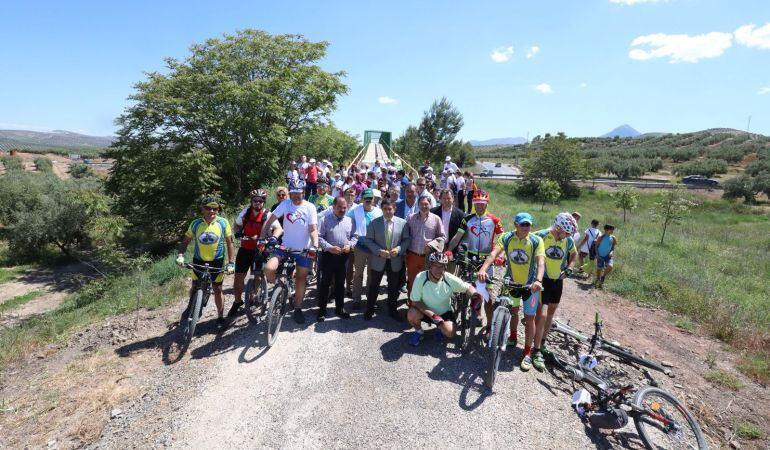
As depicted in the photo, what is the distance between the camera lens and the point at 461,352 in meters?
5.57

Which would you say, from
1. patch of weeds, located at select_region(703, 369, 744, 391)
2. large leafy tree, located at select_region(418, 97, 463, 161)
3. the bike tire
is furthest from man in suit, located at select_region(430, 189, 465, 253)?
large leafy tree, located at select_region(418, 97, 463, 161)

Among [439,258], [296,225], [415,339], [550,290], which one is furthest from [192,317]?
[550,290]

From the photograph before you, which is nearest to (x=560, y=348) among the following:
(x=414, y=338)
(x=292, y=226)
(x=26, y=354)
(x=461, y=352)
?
(x=461, y=352)

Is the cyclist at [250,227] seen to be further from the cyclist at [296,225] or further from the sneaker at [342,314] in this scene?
the sneaker at [342,314]

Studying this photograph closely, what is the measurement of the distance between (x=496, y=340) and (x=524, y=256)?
124 cm

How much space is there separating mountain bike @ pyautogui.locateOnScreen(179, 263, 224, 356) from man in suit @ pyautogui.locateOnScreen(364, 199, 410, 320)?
240cm

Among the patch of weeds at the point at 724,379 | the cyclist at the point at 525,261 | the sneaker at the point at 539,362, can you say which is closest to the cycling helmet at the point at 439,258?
the cyclist at the point at 525,261

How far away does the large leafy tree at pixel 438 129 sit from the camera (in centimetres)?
4128

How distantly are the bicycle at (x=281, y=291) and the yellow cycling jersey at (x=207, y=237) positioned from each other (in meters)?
1.01

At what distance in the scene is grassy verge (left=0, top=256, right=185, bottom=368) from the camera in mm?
7387

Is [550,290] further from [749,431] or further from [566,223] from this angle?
[749,431]

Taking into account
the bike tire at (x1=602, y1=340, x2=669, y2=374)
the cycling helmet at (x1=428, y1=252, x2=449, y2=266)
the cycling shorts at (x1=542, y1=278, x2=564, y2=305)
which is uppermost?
the cycling helmet at (x1=428, y1=252, x2=449, y2=266)

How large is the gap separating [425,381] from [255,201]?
3860mm

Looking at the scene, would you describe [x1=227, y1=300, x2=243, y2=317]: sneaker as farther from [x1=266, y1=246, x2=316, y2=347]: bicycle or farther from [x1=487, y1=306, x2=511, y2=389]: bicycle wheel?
[x1=487, y1=306, x2=511, y2=389]: bicycle wheel
